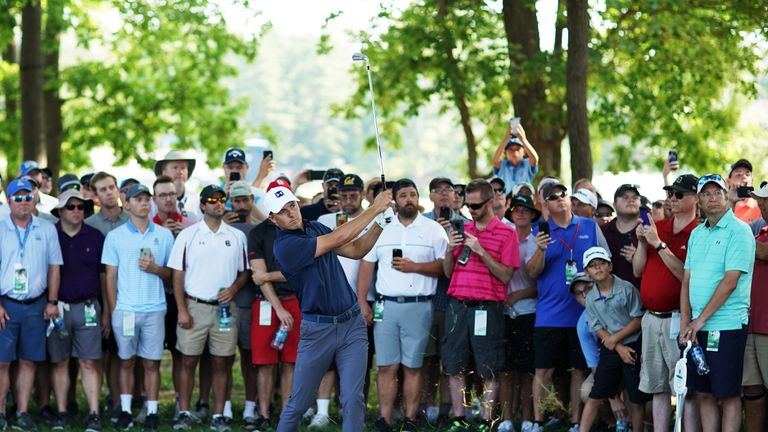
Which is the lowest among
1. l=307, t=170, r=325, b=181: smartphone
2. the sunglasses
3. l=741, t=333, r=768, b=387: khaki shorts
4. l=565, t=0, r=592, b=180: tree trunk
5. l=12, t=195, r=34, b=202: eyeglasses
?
l=741, t=333, r=768, b=387: khaki shorts

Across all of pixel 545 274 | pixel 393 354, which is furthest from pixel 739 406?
pixel 393 354

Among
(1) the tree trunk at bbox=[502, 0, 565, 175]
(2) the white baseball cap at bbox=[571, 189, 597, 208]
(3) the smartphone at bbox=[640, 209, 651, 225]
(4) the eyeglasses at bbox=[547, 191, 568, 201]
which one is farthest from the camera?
(1) the tree trunk at bbox=[502, 0, 565, 175]

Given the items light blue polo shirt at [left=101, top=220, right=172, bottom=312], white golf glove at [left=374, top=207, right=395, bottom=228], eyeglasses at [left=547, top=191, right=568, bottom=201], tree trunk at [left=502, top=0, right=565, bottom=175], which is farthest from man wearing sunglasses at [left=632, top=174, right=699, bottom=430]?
tree trunk at [left=502, top=0, right=565, bottom=175]

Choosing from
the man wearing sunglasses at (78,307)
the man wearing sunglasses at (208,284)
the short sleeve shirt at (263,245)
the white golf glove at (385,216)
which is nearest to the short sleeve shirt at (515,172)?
the short sleeve shirt at (263,245)

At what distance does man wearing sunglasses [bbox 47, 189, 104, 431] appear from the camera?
11.5m

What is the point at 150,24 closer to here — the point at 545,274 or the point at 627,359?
the point at 545,274

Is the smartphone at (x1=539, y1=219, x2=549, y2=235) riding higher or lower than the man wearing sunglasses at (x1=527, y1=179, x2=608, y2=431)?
higher

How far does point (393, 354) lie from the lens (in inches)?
436

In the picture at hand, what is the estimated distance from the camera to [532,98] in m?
17.5

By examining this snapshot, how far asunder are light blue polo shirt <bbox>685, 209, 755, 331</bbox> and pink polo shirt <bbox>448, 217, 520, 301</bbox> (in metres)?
2.06

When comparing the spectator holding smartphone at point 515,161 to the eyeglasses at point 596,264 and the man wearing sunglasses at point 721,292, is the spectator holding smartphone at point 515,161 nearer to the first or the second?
the eyeglasses at point 596,264

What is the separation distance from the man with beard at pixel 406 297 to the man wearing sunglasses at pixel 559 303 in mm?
990

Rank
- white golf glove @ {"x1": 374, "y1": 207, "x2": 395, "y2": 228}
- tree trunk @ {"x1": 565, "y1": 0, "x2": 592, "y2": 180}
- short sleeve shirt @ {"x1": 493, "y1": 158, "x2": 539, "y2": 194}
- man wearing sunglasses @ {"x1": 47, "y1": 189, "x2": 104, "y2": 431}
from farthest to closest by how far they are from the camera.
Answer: tree trunk @ {"x1": 565, "y1": 0, "x2": 592, "y2": 180} < short sleeve shirt @ {"x1": 493, "y1": 158, "x2": 539, "y2": 194} < man wearing sunglasses @ {"x1": 47, "y1": 189, "x2": 104, "y2": 431} < white golf glove @ {"x1": 374, "y1": 207, "x2": 395, "y2": 228}

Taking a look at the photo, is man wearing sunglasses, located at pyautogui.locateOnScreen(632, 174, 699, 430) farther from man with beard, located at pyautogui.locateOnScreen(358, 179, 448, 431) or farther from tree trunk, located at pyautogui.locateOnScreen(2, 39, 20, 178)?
tree trunk, located at pyautogui.locateOnScreen(2, 39, 20, 178)
